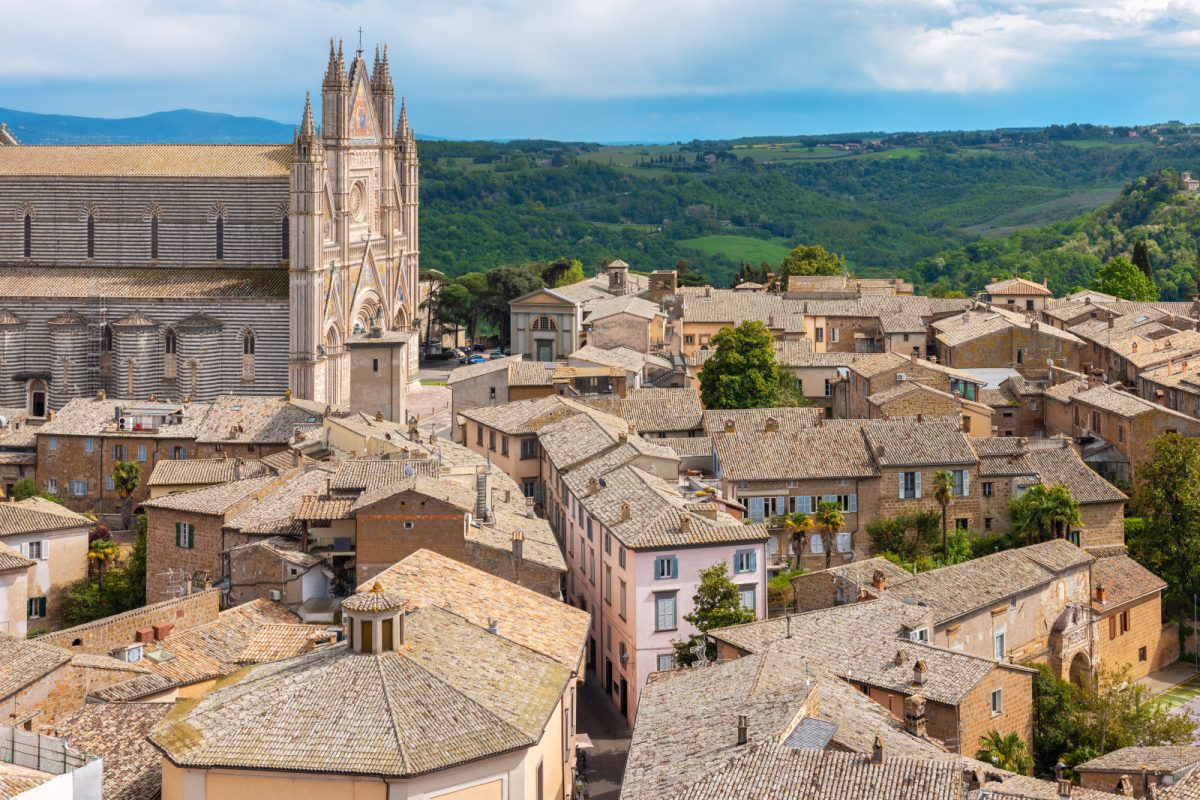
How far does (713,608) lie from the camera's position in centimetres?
4209

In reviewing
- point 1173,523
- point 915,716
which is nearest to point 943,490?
point 1173,523

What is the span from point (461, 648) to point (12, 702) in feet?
32.3

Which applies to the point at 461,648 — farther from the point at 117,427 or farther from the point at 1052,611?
the point at 117,427

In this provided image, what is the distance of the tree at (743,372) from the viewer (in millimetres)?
65250

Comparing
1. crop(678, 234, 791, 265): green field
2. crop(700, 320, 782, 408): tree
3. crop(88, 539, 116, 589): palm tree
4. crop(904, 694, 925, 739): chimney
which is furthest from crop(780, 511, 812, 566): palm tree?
crop(678, 234, 791, 265): green field

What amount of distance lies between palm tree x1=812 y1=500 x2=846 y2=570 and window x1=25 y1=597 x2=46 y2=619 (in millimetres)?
22946

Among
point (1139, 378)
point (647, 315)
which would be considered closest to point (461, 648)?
point (1139, 378)

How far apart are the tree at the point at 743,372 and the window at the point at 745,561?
20.3 meters

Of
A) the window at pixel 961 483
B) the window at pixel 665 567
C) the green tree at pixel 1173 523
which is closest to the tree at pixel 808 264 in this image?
the green tree at pixel 1173 523

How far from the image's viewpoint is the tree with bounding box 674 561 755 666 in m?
41.2

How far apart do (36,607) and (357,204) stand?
129 ft

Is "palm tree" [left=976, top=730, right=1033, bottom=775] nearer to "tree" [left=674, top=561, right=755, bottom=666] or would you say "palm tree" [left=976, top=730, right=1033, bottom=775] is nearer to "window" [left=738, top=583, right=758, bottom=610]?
"tree" [left=674, top=561, right=755, bottom=666]

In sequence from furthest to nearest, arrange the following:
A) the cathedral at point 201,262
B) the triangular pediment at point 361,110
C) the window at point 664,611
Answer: the triangular pediment at point 361,110
the cathedral at point 201,262
the window at point 664,611

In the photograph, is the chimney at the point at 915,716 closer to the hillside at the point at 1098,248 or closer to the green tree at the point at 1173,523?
the green tree at the point at 1173,523
